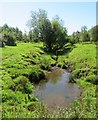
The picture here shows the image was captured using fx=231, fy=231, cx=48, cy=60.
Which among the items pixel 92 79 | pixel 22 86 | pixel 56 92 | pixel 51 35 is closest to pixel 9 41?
pixel 51 35

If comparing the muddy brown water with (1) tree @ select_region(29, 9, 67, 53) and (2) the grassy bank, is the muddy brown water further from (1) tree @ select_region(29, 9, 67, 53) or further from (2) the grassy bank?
(1) tree @ select_region(29, 9, 67, 53)

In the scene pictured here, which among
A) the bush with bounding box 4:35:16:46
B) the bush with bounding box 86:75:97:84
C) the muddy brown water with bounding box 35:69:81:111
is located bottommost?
the muddy brown water with bounding box 35:69:81:111

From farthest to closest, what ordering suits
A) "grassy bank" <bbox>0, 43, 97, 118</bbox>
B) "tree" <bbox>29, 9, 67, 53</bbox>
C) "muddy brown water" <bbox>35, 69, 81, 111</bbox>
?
1. "tree" <bbox>29, 9, 67, 53</bbox>
2. "muddy brown water" <bbox>35, 69, 81, 111</bbox>
3. "grassy bank" <bbox>0, 43, 97, 118</bbox>

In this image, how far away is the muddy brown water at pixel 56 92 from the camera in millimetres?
18097

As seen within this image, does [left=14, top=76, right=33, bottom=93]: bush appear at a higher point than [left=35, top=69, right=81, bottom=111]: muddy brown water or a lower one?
higher

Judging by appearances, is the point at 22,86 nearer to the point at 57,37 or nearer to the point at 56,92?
the point at 56,92

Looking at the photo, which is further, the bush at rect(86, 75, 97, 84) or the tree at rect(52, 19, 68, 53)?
the tree at rect(52, 19, 68, 53)

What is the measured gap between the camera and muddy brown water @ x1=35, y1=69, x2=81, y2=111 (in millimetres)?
18097

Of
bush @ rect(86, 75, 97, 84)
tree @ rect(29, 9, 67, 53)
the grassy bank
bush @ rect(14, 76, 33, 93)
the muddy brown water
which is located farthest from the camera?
tree @ rect(29, 9, 67, 53)

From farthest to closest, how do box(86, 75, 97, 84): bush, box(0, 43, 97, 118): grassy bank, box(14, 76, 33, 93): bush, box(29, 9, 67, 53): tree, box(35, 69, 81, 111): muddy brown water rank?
1. box(29, 9, 67, 53): tree
2. box(86, 75, 97, 84): bush
3. box(14, 76, 33, 93): bush
4. box(35, 69, 81, 111): muddy brown water
5. box(0, 43, 97, 118): grassy bank

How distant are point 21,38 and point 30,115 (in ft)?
288

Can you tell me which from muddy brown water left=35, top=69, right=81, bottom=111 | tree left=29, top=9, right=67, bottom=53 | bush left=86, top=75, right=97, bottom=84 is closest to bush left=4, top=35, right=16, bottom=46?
tree left=29, top=9, right=67, bottom=53

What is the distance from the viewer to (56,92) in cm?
2158

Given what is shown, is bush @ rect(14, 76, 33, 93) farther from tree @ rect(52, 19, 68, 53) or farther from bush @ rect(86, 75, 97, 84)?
tree @ rect(52, 19, 68, 53)
